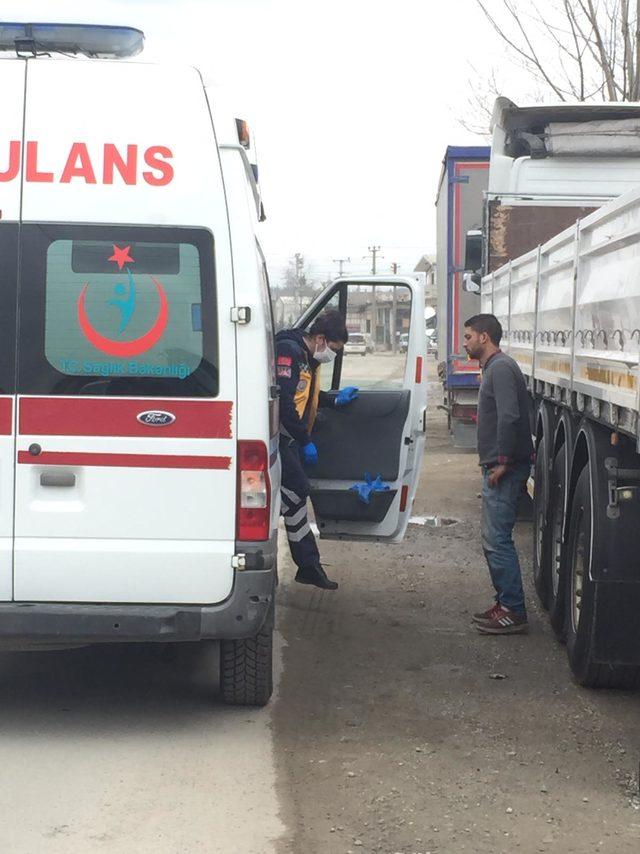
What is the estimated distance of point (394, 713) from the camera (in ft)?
20.7

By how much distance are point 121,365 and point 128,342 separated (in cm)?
10

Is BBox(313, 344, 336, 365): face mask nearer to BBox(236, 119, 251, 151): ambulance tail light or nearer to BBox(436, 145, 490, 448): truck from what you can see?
BBox(236, 119, 251, 151): ambulance tail light

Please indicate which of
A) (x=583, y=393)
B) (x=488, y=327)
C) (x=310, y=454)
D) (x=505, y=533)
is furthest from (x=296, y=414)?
(x=583, y=393)

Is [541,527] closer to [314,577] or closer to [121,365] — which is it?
[314,577]

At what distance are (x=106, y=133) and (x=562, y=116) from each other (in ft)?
23.2

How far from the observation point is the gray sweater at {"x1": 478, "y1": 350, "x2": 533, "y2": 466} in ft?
25.6

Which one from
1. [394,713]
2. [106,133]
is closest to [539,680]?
[394,713]

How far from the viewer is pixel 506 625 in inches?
314

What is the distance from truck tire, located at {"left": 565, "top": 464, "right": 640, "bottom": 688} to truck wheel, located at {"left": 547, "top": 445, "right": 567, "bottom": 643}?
0.26m

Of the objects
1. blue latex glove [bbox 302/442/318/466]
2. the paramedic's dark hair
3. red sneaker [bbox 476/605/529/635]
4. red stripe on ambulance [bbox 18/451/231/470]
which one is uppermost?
the paramedic's dark hair

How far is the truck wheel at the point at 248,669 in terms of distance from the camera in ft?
20.1

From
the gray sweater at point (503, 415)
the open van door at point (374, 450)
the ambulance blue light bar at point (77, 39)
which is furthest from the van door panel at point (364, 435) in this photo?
the ambulance blue light bar at point (77, 39)

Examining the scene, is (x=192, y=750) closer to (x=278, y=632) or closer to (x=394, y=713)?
(x=394, y=713)

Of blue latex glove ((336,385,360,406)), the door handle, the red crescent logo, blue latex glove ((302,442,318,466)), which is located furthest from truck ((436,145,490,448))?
the door handle
